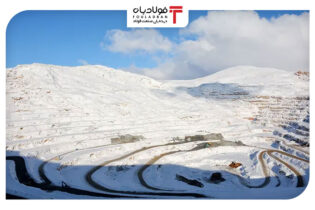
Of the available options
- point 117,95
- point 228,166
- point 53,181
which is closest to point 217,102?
point 117,95

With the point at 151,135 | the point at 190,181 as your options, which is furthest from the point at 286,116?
the point at 190,181

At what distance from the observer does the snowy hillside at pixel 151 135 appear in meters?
13.6

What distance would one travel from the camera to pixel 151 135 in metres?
23.6

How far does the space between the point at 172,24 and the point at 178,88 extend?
30.0 metres

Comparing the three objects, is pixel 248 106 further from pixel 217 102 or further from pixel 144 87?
pixel 144 87

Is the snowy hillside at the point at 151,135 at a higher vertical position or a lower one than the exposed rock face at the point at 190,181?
higher

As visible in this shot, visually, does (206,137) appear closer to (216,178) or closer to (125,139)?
(125,139)

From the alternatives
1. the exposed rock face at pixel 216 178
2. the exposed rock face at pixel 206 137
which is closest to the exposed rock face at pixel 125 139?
the exposed rock face at pixel 206 137

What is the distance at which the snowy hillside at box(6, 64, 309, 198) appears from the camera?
13.6 m

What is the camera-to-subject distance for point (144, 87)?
3672cm

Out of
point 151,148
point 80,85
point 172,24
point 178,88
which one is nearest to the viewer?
point 172,24

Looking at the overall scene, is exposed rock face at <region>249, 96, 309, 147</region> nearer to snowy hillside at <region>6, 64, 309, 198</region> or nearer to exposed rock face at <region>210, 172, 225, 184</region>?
snowy hillside at <region>6, 64, 309, 198</region>

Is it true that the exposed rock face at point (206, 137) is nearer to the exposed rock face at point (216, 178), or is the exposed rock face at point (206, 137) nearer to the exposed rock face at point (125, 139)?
the exposed rock face at point (125, 139)

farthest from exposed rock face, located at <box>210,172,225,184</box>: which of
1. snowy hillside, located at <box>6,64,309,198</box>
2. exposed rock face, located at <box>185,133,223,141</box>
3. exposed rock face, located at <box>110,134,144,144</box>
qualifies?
exposed rock face, located at <box>110,134,144,144</box>
